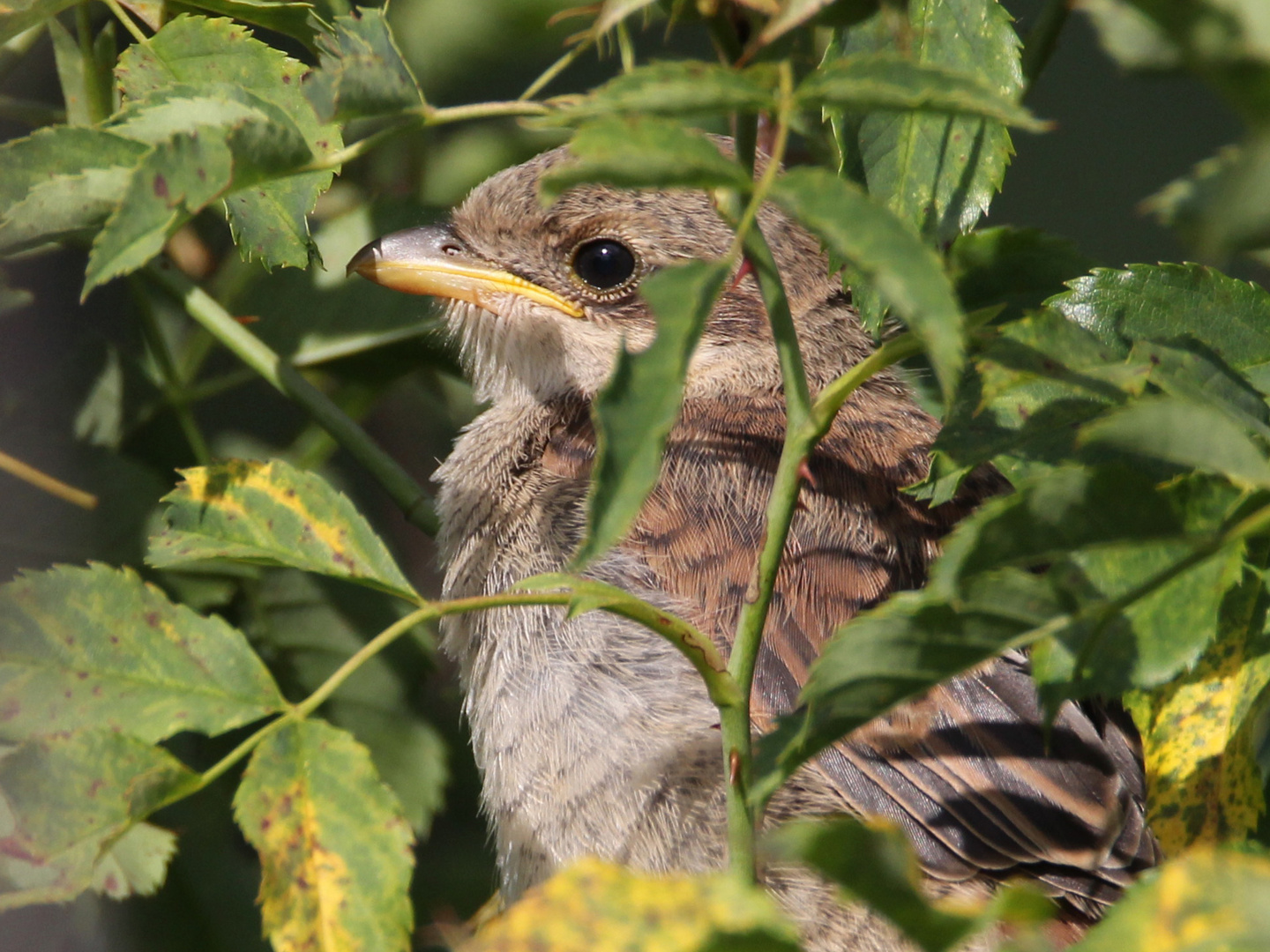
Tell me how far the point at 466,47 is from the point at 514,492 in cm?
88

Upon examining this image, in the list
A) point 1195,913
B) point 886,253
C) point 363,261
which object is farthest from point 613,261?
point 1195,913

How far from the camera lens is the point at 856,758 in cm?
211

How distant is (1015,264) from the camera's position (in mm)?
1835

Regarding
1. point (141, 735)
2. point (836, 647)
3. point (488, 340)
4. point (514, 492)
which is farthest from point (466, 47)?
point (836, 647)

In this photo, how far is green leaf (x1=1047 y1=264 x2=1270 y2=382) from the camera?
1.48 m

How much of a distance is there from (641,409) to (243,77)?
1.03 metres

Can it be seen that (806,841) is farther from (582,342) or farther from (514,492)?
(582,342)

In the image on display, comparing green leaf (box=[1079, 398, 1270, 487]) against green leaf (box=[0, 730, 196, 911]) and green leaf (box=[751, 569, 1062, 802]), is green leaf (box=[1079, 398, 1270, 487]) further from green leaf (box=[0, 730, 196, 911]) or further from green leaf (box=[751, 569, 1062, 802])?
green leaf (box=[0, 730, 196, 911])

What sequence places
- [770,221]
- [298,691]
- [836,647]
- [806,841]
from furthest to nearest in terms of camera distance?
1. [770,221]
2. [298,691]
3. [836,647]
4. [806,841]

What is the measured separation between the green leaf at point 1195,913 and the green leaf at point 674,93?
0.60 m

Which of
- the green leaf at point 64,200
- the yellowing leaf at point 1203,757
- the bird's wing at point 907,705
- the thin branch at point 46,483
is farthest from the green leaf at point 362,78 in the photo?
the thin branch at point 46,483

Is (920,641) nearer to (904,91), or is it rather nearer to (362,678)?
(904,91)

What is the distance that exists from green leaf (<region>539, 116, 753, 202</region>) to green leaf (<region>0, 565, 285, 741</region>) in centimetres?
72

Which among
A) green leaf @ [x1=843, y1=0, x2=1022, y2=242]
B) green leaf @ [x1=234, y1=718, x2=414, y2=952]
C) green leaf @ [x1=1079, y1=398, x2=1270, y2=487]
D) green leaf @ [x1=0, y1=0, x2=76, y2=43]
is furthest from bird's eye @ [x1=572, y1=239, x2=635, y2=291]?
green leaf @ [x1=1079, y1=398, x2=1270, y2=487]
